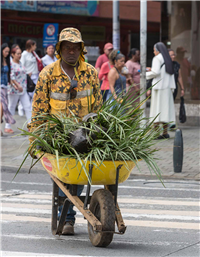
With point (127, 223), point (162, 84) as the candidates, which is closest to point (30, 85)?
point (162, 84)

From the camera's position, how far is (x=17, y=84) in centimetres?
1313

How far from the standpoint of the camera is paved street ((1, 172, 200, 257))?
485cm

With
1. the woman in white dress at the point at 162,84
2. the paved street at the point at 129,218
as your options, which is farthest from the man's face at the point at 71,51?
the woman in white dress at the point at 162,84

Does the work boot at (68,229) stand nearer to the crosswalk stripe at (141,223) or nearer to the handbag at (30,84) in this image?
the crosswalk stripe at (141,223)

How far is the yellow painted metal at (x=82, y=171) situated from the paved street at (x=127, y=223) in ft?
2.04

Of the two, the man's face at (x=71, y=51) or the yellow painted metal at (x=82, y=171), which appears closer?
the yellow painted metal at (x=82, y=171)

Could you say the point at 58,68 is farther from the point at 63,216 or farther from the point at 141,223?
the point at 141,223

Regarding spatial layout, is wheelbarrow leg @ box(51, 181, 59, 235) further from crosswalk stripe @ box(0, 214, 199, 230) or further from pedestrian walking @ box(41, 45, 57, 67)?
pedestrian walking @ box(41, 45, 57, 67)

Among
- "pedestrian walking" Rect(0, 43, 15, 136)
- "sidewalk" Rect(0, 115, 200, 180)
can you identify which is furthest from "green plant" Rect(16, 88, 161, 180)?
"pedestrian walking" Rect(0, 43, 15, 136)

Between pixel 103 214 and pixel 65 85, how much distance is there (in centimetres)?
131

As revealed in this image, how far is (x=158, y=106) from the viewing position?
12.4m

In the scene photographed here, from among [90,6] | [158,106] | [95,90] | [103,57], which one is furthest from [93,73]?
[90,6]

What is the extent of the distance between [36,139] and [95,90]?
87cm

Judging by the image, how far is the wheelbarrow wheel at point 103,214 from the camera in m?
4.50
